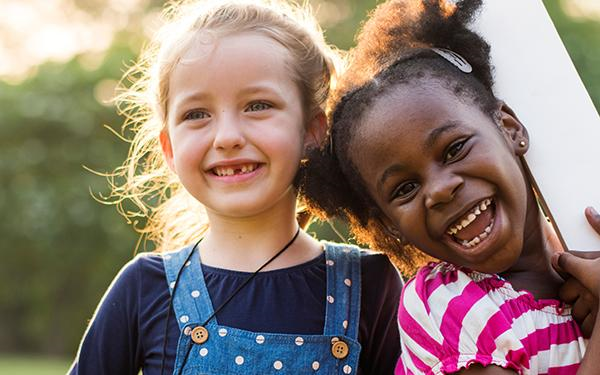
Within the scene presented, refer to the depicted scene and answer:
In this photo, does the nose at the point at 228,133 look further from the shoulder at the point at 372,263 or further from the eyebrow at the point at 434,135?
the eyebrow at the point at 434,135

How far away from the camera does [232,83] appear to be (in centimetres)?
262

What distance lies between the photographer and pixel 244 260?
2734 millimetres

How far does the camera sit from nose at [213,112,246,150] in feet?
8.46

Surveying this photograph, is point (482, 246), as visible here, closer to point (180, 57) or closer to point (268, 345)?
point (268, 345)

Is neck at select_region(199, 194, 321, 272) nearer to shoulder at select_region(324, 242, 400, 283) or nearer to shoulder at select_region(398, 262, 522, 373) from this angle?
shoulder at select_region(324, 242, 400, 283)

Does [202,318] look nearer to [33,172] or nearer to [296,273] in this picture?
[296,273]

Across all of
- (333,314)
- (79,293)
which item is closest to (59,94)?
(79,293)

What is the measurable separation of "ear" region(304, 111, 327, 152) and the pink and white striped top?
605 millimetres

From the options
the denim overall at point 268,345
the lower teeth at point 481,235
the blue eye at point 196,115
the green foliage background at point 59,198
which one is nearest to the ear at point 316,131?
the blue eye at point 196,115

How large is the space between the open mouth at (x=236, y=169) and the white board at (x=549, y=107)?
73 cm

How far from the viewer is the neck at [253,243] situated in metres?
2.73

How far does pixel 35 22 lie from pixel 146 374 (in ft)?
50.1

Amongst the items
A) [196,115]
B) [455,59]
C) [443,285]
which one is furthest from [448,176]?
[196,115]

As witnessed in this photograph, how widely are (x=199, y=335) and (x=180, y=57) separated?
2.75 ft
